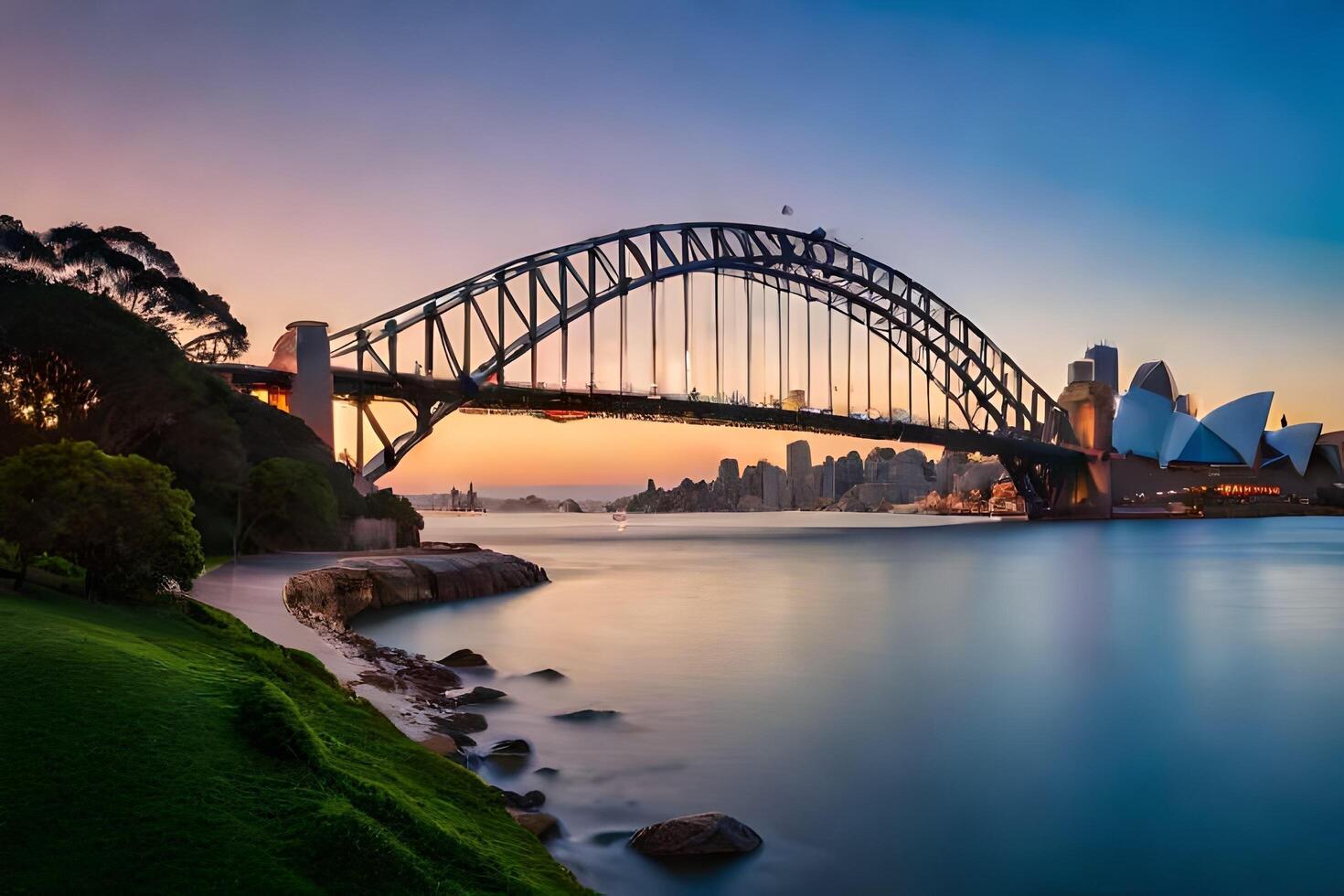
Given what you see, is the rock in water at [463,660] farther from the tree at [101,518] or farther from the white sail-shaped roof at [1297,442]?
the white sail-shaped roof at [1297,442]

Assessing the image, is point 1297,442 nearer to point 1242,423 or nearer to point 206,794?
point 1242,423

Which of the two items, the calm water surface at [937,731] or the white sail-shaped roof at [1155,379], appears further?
the white sail-shaped roof at [1155,379]

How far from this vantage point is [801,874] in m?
8.89

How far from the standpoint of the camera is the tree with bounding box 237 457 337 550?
3161cm

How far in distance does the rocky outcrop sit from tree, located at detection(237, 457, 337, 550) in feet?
10.1

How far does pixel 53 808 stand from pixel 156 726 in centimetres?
124

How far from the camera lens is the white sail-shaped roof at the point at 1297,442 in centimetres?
13088

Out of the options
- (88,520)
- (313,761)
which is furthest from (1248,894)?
(88,520)

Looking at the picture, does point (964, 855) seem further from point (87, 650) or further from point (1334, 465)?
point (1334, 465)

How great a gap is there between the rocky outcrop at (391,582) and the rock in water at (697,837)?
12.5 m

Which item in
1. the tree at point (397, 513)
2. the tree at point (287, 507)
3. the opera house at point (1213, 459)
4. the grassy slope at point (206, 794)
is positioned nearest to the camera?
the grassy slope at point (206, 794)

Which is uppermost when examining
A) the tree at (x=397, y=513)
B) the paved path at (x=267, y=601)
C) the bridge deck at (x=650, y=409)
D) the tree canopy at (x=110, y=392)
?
the bridge deck at (x=650, y=409)

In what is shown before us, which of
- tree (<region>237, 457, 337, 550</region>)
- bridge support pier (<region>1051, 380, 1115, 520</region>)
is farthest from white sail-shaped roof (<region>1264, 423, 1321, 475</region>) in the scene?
tree (<region>237, 457, 337, 550</region>)

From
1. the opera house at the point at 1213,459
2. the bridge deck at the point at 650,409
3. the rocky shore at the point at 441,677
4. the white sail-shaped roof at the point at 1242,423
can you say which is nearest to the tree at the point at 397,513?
the rocky shore at the point at 441,677
